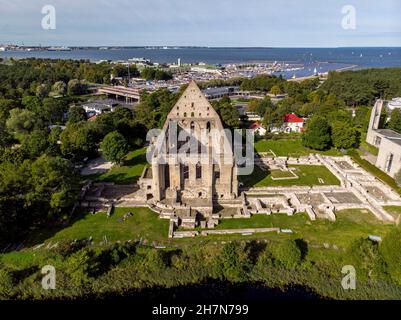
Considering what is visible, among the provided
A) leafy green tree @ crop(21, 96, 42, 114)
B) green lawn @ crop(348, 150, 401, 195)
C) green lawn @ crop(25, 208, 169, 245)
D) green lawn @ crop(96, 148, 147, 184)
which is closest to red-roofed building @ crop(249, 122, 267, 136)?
green lawn @ crop(348, 150, 401, 195)

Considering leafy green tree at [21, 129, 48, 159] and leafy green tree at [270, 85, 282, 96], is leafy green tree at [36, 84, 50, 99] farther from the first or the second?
leafy green tree at [270, 85, 282, 96]

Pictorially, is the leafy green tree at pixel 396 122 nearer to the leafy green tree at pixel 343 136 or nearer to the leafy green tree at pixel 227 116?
the leafy green tree at pixel 343 136

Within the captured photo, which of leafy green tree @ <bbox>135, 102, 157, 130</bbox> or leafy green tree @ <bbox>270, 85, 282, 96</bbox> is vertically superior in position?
leafy green tree @ <bbox>270, 85, 282, 96</bbox>

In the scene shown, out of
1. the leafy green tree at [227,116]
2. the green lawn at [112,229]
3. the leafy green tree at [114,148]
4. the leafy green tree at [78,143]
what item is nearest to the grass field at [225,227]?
the green lawn at [112,229]

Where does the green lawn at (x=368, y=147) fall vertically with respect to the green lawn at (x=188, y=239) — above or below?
above

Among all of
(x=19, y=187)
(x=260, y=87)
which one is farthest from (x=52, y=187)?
(x=260, y=87)

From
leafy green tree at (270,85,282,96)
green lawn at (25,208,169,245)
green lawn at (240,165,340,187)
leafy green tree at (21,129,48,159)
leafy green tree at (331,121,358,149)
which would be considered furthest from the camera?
leafy green tree at (270,85,282,96)
